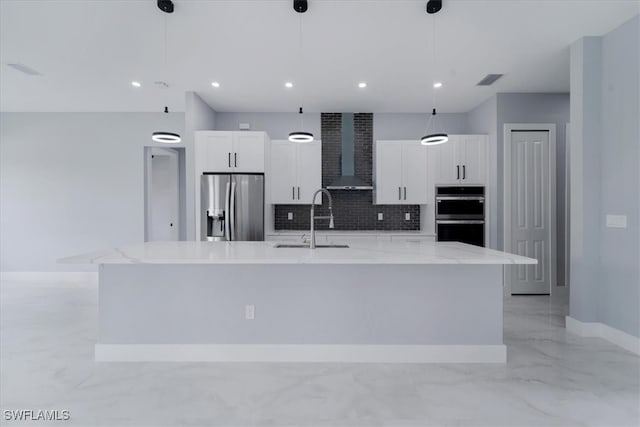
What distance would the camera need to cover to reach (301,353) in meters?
2.81

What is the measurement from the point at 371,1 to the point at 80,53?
3162 mm

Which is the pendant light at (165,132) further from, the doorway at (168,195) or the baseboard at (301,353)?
the doorway at (168,195)

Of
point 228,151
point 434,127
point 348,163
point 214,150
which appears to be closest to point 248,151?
point 228,151

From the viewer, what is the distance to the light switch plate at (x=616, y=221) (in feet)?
10.3

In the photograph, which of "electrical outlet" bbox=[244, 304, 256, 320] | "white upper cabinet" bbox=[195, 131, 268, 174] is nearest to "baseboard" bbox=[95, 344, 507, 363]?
"electrical outlet" bbox=[244, 304, 256, 320]

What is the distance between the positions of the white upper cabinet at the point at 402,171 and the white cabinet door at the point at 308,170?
0.95 m

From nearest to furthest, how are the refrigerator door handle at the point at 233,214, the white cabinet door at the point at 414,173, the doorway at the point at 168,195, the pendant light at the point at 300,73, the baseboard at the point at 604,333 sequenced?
the pendant light at the point at 300,73 < the baseboard at the point at 604,333 < the refrigerator door handle at the point at 233,214 < the white cabinet door at the point at 414,173 < the doorway at the point at 168,195

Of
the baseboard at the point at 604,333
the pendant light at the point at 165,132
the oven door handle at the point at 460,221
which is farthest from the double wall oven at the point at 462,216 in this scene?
the pendant light at the point at 165,132

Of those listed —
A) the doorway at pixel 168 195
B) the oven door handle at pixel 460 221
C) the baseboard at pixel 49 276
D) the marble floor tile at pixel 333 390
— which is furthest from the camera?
the doorway at pixel 168 195

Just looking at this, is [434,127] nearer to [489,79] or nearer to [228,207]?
[489,79]

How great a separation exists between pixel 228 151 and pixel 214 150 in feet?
0.67

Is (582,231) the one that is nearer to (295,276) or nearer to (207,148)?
(295,276)

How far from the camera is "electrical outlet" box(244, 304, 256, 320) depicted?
9.29 ft

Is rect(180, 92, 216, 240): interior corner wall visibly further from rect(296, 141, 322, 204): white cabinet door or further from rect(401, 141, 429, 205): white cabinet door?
rect(401, 141, 429, 205): white cabinet door
